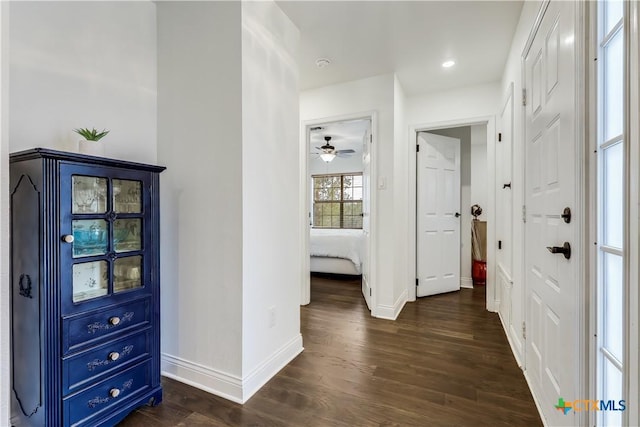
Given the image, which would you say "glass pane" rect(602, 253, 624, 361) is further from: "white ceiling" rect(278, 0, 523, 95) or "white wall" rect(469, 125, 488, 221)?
"white wall" rect(469, 125, 488, 221)

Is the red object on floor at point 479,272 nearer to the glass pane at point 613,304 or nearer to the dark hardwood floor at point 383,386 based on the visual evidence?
the dark hardwood floor at point 383,386

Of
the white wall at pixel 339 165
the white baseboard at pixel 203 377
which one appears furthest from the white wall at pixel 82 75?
the white wall at pixel 339 165

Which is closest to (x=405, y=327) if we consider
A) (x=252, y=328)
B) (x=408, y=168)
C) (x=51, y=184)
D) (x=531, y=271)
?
(x=531, y=271)

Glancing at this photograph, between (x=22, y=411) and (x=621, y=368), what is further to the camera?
(x=22, y=411)

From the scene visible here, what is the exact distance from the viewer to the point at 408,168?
11.9 feet

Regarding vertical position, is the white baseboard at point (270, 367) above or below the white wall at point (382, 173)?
below

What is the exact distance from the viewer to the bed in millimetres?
4582

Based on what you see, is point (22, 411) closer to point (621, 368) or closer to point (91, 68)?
point (91, 68)

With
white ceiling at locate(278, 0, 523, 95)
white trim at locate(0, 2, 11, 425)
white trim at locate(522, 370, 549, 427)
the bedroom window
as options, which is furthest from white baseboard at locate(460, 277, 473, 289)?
white trim at locate(0, 2, 11, 425)

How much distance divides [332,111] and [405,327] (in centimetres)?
239

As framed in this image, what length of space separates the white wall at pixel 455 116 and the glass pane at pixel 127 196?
114 inches

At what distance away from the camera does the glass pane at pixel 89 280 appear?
1382 mm

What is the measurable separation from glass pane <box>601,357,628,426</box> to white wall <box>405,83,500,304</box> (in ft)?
7.99

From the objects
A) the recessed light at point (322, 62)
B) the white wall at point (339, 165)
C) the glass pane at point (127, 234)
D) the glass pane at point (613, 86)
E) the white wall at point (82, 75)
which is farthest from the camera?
the white wall at point (339, 165)
